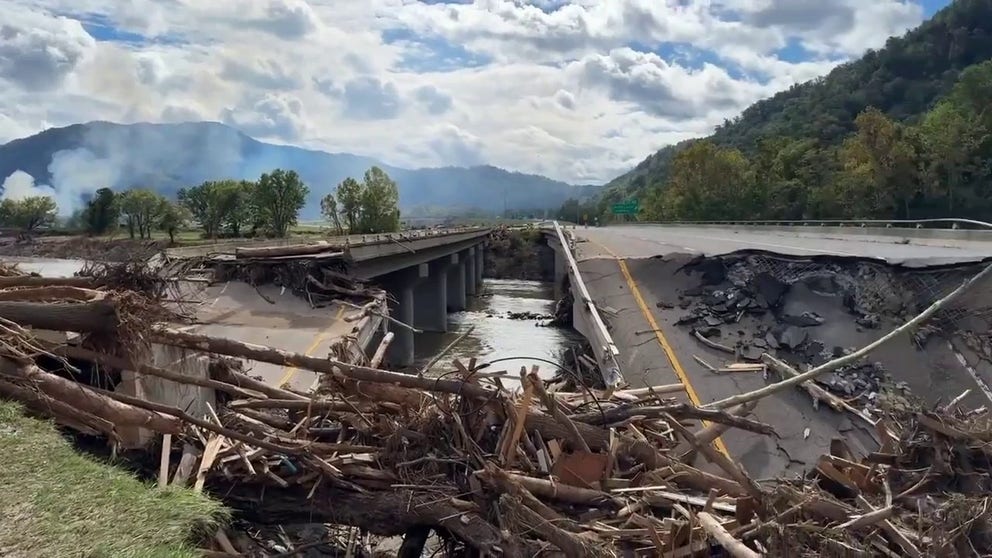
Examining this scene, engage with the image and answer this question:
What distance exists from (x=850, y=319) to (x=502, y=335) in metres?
26.7

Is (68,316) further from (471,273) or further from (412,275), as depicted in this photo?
(471,273)

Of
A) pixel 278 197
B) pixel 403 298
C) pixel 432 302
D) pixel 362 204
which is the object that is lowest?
pixel 432 302

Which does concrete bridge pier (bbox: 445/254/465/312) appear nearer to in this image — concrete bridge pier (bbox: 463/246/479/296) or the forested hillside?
concrete bridge pier (bbox: 463/246/479/296)

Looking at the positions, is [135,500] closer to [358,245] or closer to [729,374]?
[729,374]

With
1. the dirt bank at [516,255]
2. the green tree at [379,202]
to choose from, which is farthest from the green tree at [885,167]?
the green tree at [379,202]

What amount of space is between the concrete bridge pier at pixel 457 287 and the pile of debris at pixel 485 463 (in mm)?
49758

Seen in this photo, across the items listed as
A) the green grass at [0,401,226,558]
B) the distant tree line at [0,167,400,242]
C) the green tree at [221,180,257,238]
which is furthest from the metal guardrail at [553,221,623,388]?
the green tree at [221,180,257,238]

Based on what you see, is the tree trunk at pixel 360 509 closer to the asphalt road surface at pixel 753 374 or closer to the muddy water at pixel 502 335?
the asphalt road surface at pixel 753 374

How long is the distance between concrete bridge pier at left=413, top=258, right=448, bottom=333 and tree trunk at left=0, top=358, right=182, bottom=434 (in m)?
39.7

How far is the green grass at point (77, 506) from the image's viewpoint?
4.87 meters

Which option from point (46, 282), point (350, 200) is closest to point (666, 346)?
point (46, 282)

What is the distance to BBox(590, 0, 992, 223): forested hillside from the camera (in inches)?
1922

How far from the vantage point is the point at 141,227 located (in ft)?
240

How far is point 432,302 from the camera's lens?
4797 centimetres
